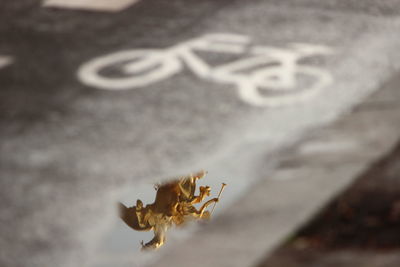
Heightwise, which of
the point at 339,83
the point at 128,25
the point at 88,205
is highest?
the point at 128,25

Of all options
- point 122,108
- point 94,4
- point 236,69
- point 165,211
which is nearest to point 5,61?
point 122,108

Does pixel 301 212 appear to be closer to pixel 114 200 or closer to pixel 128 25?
pixel 114 200

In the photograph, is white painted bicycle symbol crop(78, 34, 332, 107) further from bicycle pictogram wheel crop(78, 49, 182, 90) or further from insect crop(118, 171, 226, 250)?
insect crop(118, 171, 226, 250)

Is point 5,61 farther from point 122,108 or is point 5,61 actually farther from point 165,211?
point 165,211

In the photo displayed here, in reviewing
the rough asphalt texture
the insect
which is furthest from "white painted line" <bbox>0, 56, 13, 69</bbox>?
the insect

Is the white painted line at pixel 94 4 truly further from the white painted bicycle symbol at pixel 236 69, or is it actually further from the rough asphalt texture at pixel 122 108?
the white painted bicycle symbol at pixel 236 69

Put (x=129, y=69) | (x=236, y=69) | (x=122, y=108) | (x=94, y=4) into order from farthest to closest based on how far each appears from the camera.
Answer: (x=94, y=4), (x=129, y=69), (x=236, y=69), (x=122, y=108)

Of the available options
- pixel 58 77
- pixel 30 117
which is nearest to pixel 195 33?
pixel 58 77
